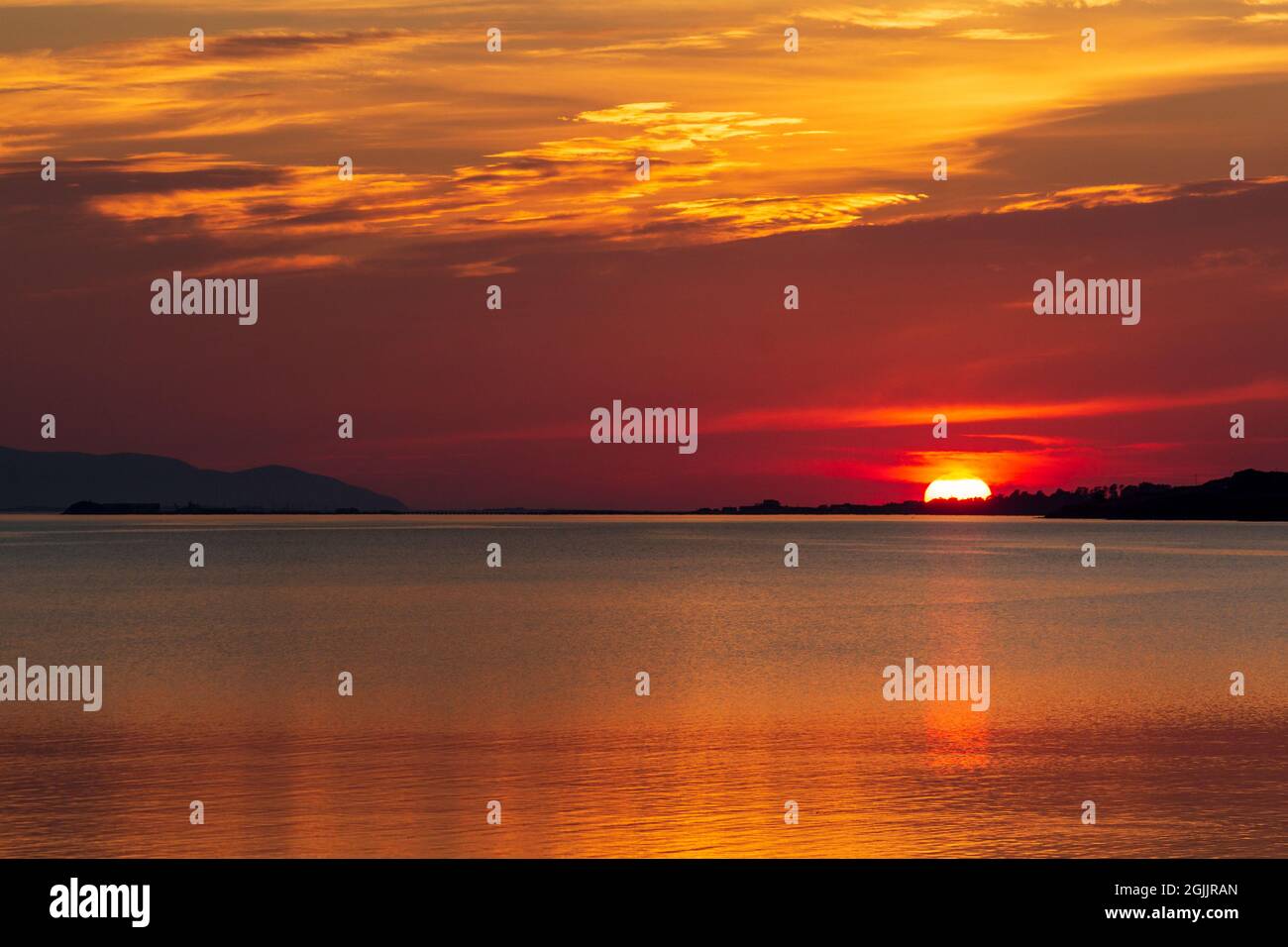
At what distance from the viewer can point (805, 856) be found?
17.9 m

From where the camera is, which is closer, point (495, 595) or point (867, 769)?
point (867, 769)

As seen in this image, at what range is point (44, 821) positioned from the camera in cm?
2008

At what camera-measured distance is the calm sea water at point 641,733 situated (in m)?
19.5

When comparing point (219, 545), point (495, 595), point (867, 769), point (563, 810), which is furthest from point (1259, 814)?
point (219, 545)

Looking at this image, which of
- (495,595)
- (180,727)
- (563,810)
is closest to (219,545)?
(495,595)

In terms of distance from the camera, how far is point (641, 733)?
29.3m

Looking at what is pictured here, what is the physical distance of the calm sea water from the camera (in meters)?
19.5

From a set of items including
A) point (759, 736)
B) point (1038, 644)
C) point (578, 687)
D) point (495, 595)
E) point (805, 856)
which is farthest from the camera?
point (495, 595)

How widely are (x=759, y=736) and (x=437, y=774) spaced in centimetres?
751

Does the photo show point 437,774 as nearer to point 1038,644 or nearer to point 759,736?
point 759,736
